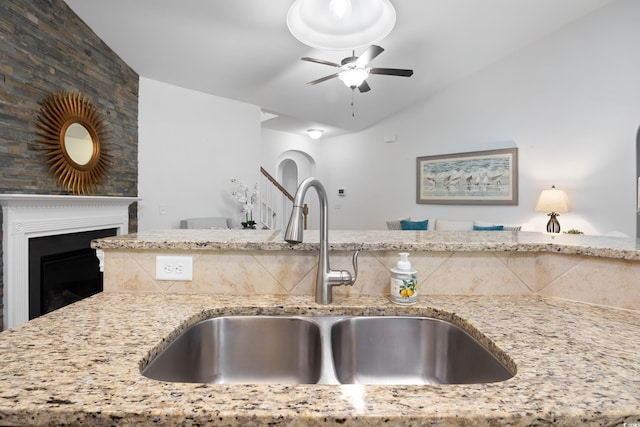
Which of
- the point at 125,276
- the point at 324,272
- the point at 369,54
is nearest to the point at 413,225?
the point at 369,54

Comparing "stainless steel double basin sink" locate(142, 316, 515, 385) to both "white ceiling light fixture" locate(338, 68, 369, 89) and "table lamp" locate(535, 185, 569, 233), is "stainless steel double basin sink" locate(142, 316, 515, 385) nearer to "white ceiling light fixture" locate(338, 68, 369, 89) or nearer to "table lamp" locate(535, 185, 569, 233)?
"white ceiling light fixture" locate(338, 68, 369, 89)

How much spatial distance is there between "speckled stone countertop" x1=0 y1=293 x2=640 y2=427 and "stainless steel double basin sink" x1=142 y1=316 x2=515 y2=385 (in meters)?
0.12

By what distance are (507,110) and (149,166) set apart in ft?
15.0

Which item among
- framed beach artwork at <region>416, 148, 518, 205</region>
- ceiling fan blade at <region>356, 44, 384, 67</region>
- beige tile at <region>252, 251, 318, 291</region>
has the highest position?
ceiling fan blade at <region>356, 44, 384, 67</region>

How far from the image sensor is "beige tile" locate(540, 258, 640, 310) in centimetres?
89

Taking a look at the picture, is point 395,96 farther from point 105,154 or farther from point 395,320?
point 395,320

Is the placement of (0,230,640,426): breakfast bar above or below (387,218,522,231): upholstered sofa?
below

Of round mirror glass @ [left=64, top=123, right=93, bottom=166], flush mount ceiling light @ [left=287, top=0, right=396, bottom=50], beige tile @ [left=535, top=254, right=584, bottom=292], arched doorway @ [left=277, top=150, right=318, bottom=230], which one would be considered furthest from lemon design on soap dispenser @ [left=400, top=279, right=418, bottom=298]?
arched doorway @ [left=277, top=150, right=318, bottom=230]

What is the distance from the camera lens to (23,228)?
7.55 ft

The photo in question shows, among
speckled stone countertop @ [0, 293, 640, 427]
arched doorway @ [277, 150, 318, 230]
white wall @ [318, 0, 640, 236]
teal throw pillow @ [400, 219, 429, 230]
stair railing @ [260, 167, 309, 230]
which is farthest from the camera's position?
arched doorway @ [277, 150, 318, 230]

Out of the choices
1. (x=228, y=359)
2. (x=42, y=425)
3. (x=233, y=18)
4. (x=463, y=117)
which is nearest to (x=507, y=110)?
(x=463, y=117)

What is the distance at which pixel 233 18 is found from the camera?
2.94 m

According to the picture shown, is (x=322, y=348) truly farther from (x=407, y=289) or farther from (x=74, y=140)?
(x=74, y=140)

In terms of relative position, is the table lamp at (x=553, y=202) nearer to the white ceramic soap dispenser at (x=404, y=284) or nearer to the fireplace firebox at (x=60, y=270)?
the white ceramic soap dispenser at (x=404, y=284)
